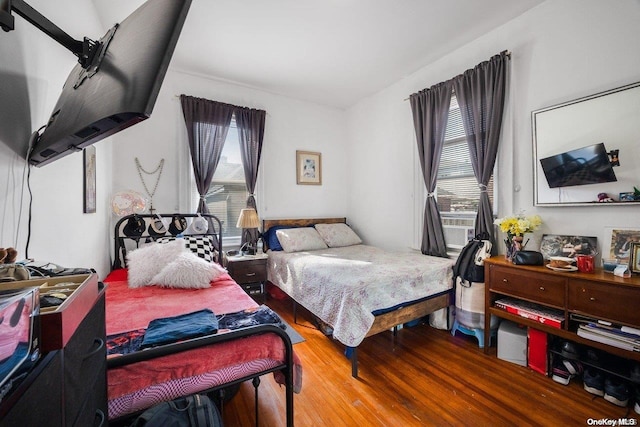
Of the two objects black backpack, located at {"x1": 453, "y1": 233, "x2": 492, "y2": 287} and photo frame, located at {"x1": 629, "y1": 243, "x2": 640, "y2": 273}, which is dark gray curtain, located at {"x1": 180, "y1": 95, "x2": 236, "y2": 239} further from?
photo frame, located at {"x1": 629, "y1": 243, "x2": 640, "y2": 273}

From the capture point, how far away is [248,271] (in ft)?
9.67

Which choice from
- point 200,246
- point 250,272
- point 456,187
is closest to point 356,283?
point 250,272

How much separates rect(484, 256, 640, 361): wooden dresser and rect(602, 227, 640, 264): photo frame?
0.49ft

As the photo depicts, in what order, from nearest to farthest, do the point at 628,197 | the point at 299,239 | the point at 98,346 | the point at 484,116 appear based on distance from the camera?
the point at 98,346 < the point at 628,197 < the point at 484,116 < the point at 299,239

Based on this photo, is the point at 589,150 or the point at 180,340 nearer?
the point at 180,340

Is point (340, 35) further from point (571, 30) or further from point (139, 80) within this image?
point (139, 80)

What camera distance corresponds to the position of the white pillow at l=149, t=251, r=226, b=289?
75.7 inches

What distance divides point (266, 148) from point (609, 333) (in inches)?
144

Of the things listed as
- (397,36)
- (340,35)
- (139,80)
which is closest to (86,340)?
(139,80)

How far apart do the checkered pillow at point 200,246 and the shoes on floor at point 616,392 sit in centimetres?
A: 304

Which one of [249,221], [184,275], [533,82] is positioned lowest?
[184,275]

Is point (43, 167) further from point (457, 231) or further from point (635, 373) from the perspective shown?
point (635, 373)

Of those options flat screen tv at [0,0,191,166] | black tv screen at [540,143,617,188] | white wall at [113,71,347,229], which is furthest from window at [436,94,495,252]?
flat screen tv at [0,0,191,166]

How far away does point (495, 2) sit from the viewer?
215 centimetres
